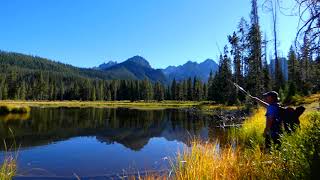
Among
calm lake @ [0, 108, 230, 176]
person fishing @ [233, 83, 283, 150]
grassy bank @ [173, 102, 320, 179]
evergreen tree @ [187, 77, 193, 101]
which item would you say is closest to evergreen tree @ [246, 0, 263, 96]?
calm lake @ [0, 108, 230, 176]

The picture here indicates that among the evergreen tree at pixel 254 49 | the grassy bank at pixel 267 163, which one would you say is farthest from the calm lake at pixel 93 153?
the evergreen tree at pixel 254 49

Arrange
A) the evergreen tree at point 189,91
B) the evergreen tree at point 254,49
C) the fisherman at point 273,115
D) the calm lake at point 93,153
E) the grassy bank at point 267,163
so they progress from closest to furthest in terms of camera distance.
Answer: the grassy bank at point 267,163, the fisherman at point 273,115, the calm lake at point 93,153, the evergreen tree at point 254,49, the evergreen tree at point 189,91

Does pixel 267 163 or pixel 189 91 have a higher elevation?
pixel 189 91

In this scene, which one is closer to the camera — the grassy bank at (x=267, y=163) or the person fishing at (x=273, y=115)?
the grassy bank at (x=267, y=163)

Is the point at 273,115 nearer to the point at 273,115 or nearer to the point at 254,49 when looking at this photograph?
the point at 273,115

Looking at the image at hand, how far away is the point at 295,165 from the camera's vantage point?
7.48 m

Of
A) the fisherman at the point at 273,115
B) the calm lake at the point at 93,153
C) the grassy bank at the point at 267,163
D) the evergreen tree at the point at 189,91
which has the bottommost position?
the calm lake at the point at 93,153

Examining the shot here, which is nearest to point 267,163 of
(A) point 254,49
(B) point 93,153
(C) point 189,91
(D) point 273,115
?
(D) point 273,115

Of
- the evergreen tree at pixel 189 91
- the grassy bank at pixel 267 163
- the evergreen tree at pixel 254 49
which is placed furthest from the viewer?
the evergreen tree at pixel 189 91

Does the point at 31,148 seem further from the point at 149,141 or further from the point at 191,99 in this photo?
the point at 191,99

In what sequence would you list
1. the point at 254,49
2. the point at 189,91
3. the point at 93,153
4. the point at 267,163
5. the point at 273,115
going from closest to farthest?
1. the point at 267,163
2. the point at 273,115
3. the point at 93,153
4. the point at 254,49
5. the point at 189,91

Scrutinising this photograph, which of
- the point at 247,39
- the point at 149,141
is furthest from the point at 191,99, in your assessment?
the point at 149,141

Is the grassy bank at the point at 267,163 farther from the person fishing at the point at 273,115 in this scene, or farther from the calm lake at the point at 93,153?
the calm lake at the point at 93,153

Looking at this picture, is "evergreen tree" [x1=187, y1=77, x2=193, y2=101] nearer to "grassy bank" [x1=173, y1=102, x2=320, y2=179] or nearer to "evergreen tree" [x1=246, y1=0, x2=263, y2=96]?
"evergreen tree" [x1=246, y1=0, x2=263, y2=96]
